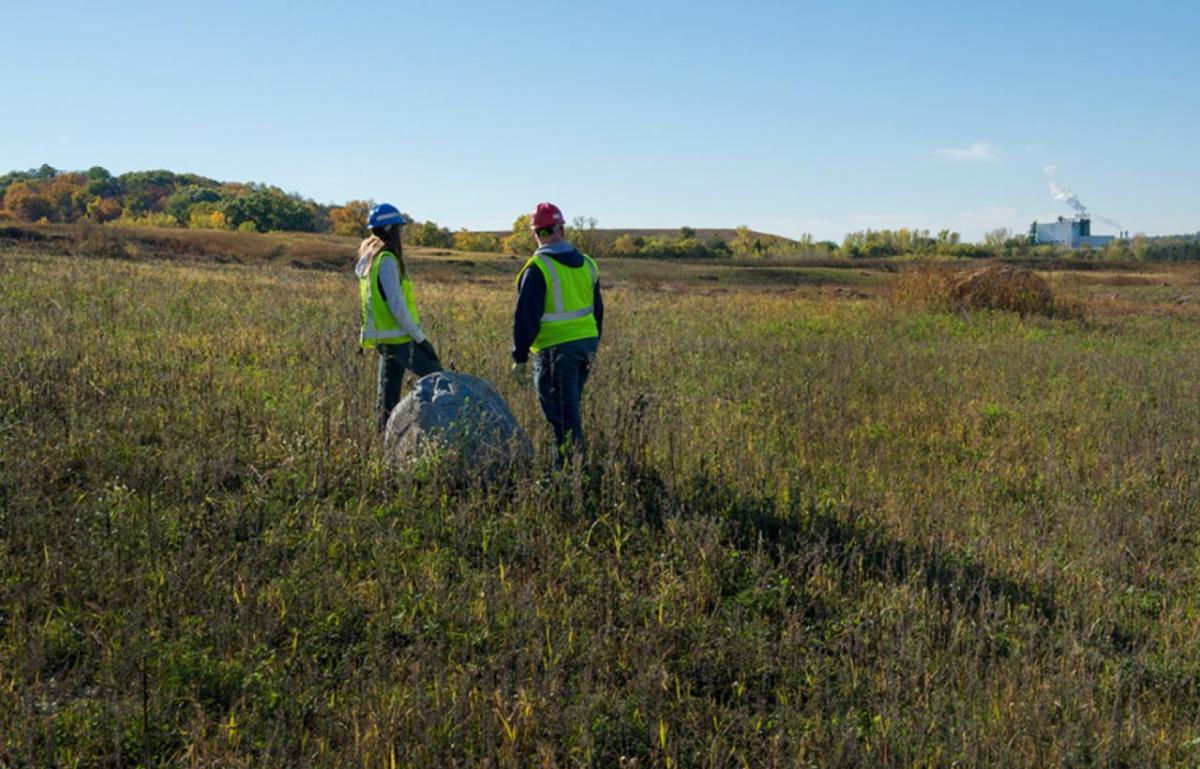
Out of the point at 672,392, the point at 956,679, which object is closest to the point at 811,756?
the point at 956,679

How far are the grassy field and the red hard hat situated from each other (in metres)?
1.54

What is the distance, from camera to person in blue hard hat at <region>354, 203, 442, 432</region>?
691 cm

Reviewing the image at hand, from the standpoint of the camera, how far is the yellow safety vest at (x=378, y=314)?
276 inches

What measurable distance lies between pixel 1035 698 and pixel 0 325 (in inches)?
415

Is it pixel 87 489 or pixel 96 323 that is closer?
pixel 87 489

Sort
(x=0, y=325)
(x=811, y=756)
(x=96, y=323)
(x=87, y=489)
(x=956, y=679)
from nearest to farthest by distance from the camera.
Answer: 1. (x=811, y=756)
2. (x=956, y=679)
3. (x=87, y=489)
4. (x=0, y=325)
5. (x=96, y=323)

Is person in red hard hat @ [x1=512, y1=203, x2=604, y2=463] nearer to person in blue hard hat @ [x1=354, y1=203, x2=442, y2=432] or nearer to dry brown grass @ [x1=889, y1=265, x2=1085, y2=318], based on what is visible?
person in blue hard hat @ [x1=354, y1=203, x2=442, y2=432]

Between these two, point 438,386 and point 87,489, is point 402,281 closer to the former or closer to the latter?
point 438,386

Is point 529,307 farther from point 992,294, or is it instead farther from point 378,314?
point 992,294

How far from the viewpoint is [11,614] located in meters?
4.44

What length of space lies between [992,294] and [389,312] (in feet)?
62.6

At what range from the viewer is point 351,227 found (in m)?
99.8

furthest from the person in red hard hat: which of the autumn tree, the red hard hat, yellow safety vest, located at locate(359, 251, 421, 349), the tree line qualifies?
the autumn tree

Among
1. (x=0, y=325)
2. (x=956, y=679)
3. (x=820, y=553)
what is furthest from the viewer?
(x=0, y=325)
